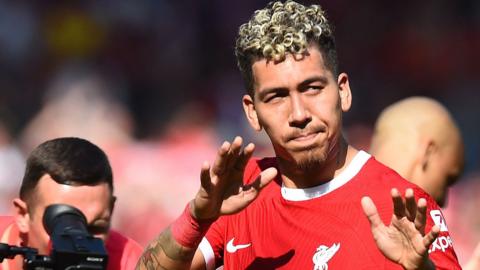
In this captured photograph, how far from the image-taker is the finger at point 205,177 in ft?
15.9

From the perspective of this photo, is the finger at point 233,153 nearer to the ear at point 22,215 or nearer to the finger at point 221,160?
the finger at point 221,160

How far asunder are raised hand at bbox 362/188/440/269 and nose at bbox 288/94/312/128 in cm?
49

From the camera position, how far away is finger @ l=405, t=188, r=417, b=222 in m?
4.48

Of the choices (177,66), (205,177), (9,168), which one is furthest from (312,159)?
(177,66)

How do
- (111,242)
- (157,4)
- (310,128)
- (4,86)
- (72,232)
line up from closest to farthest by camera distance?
(72,232) < (310,128) < (111,242) < (4,86) < (157,4)

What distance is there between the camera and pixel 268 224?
205 inches

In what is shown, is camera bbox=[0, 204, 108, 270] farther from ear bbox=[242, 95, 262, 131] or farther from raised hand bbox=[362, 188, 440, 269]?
ear bbox=[242, 95, 262, 131]

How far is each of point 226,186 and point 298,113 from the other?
38 cm

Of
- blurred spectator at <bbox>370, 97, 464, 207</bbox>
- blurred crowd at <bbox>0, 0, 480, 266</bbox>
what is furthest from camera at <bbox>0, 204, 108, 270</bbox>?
blurred crowd at <bbox>0, 0, 480, 266</bbox>

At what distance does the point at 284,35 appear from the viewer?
509 centimetres

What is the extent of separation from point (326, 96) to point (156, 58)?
9734 millimetres

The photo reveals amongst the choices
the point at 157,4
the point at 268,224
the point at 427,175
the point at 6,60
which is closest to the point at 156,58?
the point at 157,4

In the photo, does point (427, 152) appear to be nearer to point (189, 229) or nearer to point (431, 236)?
point (189, 229)

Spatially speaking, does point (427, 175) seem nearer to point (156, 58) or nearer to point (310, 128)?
point (310, 128)
